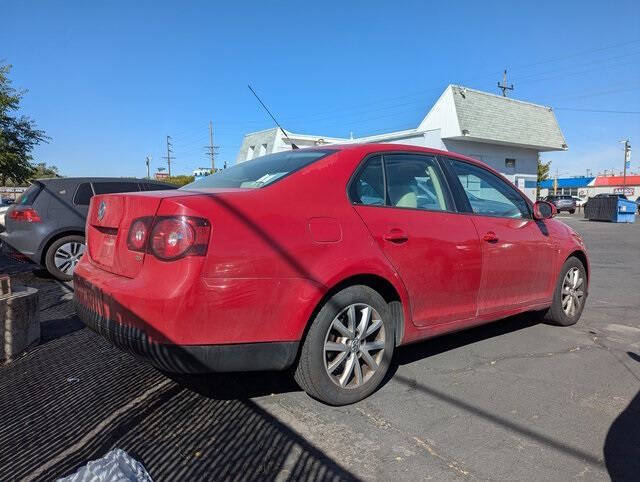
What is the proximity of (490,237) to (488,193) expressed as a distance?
543 millimetres

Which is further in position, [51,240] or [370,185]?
[51,240]

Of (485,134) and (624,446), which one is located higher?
(485,134)

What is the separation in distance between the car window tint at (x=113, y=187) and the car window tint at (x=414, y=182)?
19.5ft

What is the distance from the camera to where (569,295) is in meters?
4.87

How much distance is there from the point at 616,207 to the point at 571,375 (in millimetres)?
27334

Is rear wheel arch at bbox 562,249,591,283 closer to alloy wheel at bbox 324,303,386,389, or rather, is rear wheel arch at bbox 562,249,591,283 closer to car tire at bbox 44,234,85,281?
alloy wheel at bbox 324,303,386,389

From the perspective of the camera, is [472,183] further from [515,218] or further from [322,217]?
[322,217]

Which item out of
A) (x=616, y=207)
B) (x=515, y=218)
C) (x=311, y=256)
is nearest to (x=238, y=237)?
(x=311, y=256)

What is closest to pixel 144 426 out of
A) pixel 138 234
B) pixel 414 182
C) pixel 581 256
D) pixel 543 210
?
pixel 138 234

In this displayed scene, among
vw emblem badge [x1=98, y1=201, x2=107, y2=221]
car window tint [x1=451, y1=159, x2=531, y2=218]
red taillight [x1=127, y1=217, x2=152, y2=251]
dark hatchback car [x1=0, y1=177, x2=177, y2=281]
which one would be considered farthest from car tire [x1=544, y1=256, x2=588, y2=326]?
dark hatchback car [x1=0, y1=177, x2=177, y2=281]

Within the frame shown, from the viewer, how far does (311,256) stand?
2789 mm

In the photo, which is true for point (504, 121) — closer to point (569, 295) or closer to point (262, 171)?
point (569, 295)

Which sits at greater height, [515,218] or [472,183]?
[472,183]

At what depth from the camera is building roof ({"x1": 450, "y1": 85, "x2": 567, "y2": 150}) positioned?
68.1ft
